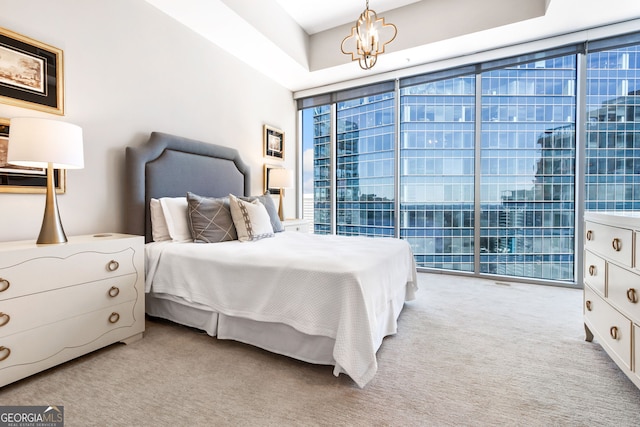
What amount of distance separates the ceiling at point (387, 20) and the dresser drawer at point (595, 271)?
7.73 feet

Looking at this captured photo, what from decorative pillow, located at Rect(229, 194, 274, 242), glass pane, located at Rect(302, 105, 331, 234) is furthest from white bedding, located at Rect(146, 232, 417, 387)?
glass pane, located at Rect(302, 105, 331, 234)

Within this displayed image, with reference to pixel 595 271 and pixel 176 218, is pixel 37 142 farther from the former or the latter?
pixel 595 271

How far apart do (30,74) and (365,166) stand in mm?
3737

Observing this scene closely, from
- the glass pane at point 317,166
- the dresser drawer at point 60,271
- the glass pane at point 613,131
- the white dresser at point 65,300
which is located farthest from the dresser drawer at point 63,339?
the glass pane at point 613,131

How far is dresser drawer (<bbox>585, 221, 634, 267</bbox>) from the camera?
58.6 inches

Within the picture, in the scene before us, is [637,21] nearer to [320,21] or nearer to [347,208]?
[320,21]

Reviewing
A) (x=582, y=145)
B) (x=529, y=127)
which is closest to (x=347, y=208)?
(x=529, y=127)

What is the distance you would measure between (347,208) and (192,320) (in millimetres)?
3108

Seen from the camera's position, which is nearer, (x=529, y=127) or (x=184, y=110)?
(x=184, y=110)

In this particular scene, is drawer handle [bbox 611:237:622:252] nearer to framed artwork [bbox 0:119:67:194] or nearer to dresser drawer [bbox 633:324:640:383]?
dresser drawer [bbox 633:324:640:383]

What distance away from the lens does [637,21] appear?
293 centimetres

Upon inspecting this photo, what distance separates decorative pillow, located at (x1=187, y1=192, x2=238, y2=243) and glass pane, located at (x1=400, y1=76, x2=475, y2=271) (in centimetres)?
265

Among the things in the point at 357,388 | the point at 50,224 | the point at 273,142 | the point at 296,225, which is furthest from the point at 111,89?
the point at 357,388

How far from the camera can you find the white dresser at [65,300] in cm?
144
